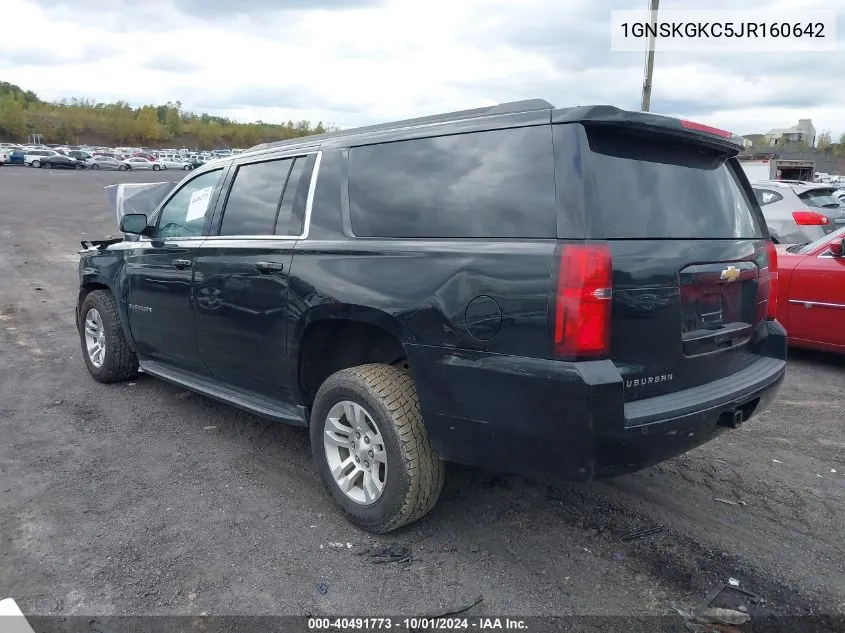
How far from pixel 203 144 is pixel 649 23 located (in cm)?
13834

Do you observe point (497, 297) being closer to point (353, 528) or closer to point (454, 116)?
point (454, 116)

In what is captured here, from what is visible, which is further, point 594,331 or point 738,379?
point 738,379

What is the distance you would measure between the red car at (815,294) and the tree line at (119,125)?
10004cm

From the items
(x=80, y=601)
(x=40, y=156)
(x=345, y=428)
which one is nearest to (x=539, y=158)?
(x=345, y=428)

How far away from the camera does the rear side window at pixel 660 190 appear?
9.20 feet

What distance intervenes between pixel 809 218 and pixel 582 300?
998cm

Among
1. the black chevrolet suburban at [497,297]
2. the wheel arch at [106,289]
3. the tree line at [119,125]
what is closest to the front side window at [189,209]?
the black chevrolet suburban at [497,297]

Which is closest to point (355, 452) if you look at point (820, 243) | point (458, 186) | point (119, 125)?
point (458, 186)

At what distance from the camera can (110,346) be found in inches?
221

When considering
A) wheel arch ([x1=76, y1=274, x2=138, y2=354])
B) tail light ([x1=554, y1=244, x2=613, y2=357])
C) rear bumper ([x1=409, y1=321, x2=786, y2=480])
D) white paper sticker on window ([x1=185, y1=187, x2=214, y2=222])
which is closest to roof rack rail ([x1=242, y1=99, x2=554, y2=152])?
tail light ([x1=554, y1=244, x2=613, y2=357])

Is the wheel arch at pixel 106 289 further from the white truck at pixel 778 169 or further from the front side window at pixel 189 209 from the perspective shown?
the white truck at pixel 778 169

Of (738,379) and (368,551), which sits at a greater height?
(738,379)

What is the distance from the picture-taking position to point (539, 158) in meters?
2.81

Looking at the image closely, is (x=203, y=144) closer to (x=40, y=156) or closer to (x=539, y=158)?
(x=40, y=156)
